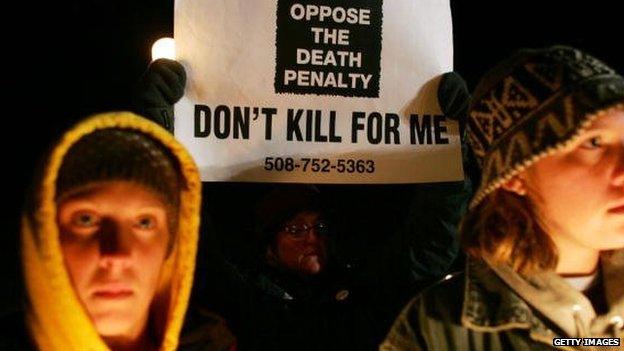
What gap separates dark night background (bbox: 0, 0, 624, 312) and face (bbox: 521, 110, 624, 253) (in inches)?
146

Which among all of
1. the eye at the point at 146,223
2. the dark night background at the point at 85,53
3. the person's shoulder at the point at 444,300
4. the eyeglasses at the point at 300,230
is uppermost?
the dark night background at the point at 85,53

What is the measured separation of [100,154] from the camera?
2080 millimetres

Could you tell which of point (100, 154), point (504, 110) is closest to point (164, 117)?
point (100, 154)

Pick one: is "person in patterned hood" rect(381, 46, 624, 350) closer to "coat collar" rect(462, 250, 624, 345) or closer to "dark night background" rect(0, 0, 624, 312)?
"coat collar" rect(462, 250, 624, 345)

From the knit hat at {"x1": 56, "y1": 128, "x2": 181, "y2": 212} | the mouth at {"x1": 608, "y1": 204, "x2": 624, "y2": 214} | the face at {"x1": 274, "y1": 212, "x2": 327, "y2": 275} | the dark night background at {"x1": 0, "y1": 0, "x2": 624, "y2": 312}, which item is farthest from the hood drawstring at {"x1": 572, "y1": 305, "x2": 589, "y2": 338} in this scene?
the dark night background at {"x1": 0, "y1": 0, "x2": 624, "y2": 312}

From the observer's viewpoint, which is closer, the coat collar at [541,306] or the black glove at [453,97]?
the coat collar at [541,306]

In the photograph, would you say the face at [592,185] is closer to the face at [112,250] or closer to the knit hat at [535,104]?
the knit hat at [535,104]

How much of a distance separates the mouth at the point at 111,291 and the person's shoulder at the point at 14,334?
0.94 ft

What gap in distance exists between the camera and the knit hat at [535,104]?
2068 mm

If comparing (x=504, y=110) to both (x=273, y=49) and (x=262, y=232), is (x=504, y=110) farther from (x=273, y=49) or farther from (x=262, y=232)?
(x=262, y=232)

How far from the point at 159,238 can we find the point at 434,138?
136 centimetres

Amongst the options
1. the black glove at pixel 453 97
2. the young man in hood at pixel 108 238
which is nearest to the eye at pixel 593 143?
the black glove at pixel 453 97

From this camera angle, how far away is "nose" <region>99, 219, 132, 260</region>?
1964 millimetres

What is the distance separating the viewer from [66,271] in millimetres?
1962
